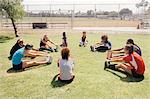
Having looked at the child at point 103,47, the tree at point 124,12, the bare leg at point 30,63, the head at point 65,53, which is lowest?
the bare leg at point 30,63

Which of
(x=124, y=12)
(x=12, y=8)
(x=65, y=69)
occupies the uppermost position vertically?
(x=12, y=8)

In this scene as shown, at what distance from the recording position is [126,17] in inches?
2367

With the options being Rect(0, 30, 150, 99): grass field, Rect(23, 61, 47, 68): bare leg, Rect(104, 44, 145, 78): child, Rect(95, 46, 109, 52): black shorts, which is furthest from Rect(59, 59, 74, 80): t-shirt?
Rect(95, 46, 109, 52): black shorts

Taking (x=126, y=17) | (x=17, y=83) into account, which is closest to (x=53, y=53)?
(x=17, y=83)

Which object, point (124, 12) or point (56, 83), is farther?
point (124, 12)

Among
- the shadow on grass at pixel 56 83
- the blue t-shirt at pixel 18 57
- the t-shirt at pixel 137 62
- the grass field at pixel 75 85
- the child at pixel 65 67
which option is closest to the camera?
the grass field at pixel 75 85

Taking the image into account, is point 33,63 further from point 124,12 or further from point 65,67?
point 124,12

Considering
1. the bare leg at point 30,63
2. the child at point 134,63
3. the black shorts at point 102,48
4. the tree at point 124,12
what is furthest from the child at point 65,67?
the tree at point 124,12

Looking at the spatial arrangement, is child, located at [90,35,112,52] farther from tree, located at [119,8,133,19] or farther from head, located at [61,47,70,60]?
tree, located at [119,8,133,19]

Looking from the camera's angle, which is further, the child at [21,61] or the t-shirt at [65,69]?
the child at [21,61]

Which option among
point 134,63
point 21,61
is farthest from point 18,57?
point 134,63

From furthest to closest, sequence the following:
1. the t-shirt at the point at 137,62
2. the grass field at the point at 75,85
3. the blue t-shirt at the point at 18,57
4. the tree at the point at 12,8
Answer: the tree at the point at 12,8
the blue t-shirt at the point at 18,57
the t-shirt at the point at 137,62
the grass field at the point at 75,85

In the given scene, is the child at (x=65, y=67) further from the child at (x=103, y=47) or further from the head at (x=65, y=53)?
the child at (x=103, y=47)

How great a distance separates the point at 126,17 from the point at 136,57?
51.9 m
